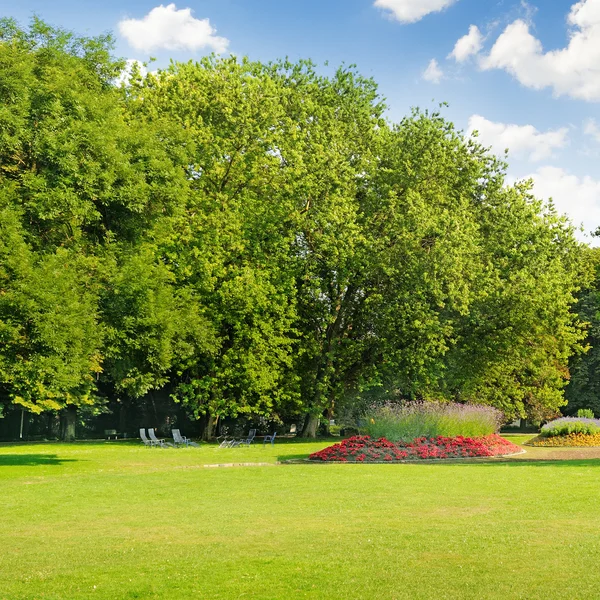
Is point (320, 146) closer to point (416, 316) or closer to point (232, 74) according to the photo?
point (232, 74)

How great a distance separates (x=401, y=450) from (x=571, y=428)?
36.7ft

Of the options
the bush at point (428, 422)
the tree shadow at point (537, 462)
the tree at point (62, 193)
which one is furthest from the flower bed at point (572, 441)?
the tree at point (62, 193)

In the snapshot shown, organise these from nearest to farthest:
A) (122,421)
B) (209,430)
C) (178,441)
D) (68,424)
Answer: (178,441) < (209,430) < (68,424) < (122,421)

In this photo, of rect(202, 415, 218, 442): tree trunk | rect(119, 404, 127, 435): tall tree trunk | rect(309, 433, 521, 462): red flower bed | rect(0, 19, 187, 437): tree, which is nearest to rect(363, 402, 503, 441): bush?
rect(309, 433, 521, 462): red flower bed

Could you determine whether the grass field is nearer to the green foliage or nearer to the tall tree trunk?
the tall tree trunk

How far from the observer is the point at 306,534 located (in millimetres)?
11695

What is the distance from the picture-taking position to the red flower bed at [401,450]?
84.2 feet

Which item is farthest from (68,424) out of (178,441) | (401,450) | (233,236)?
(401,450)

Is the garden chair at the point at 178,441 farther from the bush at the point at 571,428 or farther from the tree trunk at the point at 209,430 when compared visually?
the bush at the point at 571,428

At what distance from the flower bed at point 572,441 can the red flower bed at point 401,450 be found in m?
6.16

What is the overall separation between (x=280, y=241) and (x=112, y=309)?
507 inches

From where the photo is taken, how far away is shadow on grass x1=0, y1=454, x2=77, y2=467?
87.1 ft

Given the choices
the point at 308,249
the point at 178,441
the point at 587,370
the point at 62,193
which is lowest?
the point at 178,441

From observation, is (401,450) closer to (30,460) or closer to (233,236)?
(30,460)
